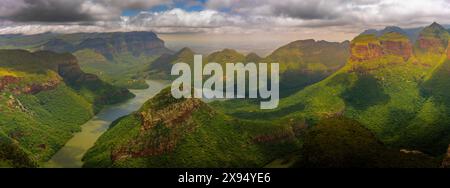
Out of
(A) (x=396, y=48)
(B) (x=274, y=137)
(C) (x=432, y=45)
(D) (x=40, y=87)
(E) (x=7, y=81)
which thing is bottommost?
(B) (x=274, y=137)

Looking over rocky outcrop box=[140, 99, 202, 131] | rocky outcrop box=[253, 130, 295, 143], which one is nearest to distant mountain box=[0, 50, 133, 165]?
rocky outcrop box=[140, 99, 202, 131]

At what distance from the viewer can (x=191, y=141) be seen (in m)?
92.2

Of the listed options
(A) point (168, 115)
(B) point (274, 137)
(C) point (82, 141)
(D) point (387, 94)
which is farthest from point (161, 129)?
(D) point (387, 94)

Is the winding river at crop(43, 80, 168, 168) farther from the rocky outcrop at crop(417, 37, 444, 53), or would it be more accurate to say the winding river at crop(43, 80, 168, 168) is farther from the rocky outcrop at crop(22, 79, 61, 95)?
the rocky outcrop at crop(417, 37, 444, 53)

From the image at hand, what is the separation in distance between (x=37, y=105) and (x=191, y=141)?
290 feet

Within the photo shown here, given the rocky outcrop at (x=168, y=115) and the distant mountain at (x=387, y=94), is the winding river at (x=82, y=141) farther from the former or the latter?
the distant mountain at (x=387, y=94)

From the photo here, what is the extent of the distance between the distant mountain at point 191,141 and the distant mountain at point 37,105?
23472 millimetres

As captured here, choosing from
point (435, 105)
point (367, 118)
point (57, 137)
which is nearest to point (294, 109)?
point (367, 118)

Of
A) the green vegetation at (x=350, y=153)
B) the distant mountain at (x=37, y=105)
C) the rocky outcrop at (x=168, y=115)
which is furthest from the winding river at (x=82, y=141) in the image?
the green vegetation at (x=350, y=153)

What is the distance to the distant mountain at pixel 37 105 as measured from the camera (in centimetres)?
11938

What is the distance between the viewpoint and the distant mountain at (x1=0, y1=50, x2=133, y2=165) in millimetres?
119375

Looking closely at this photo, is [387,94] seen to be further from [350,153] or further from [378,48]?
[350,153]

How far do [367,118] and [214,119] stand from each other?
61.6 m
